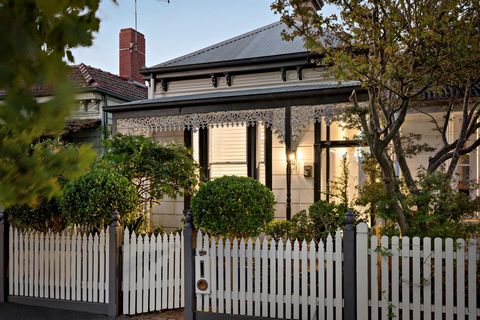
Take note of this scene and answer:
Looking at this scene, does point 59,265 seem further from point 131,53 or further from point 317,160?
point 131,53

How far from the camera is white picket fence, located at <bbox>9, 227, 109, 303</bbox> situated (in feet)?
19.8

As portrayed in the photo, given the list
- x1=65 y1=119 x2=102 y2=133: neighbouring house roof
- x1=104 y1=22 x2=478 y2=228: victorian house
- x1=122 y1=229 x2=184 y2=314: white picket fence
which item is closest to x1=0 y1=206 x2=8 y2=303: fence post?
x1=122 y1=229 x2=184 y2=314: white picket fence

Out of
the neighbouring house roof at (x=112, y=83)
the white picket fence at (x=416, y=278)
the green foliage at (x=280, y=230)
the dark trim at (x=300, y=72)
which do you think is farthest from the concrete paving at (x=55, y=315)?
the neighbouring house roof at (x=112, y=83)

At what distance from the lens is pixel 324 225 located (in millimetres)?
7617

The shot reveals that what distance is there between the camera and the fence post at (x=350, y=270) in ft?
16.4

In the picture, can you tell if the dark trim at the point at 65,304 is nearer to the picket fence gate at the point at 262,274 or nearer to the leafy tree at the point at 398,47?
the picket fence gate at the point at 262,274

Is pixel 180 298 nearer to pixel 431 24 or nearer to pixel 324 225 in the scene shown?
pixel 324 225

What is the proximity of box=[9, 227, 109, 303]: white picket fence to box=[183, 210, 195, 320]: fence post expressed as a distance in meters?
1.17

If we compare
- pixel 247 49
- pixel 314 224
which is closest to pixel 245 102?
pixel 247 49

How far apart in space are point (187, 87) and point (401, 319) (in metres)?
9.76

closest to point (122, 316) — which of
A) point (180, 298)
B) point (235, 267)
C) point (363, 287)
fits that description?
point (180, 298)

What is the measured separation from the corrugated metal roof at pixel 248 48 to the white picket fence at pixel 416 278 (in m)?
7.83

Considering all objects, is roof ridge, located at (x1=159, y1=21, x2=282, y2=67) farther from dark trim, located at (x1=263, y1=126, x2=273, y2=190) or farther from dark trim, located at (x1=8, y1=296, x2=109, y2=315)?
dark trim, located at (x1=8, y1=296, x2=109, y2=315)

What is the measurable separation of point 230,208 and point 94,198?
2.03m
